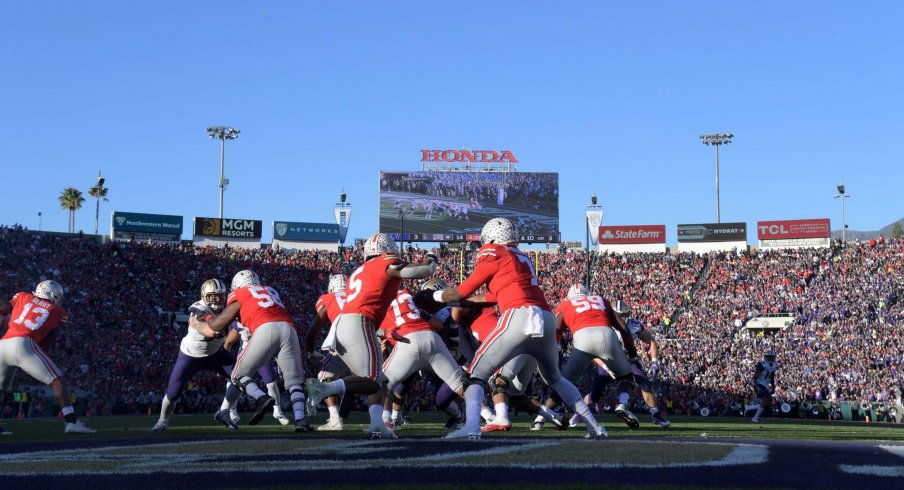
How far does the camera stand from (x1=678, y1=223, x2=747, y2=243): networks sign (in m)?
59.3

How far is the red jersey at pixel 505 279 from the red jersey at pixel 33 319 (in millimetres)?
6384

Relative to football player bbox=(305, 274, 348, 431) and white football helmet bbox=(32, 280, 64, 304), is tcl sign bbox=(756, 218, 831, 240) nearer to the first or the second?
football player bbox=(305, 274, 348, 431)

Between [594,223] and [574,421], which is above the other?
[594,223]

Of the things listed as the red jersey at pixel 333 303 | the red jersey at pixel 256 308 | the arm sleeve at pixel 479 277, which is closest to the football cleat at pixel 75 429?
the red jersey at pixel 256 308

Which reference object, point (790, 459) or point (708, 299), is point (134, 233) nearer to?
point (708, 299)

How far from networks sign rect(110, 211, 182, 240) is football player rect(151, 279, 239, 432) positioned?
144ft

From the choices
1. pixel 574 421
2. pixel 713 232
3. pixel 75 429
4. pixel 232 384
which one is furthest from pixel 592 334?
pixel 713 232

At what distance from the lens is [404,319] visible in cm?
1149

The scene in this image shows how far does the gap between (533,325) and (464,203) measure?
5030cm

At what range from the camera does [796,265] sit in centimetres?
5009

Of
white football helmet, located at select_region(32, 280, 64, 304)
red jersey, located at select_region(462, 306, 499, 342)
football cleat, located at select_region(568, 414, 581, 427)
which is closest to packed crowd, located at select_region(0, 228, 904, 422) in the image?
white football helmet, located at select_region(32, 280, 64, 304)

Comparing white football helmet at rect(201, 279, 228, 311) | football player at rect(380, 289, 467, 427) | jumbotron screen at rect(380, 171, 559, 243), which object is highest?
jumbotron screen at rect(380, 171, 559, 243)

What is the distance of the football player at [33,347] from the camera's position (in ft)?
42.1

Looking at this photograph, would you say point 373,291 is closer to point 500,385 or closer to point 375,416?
point 375,416
